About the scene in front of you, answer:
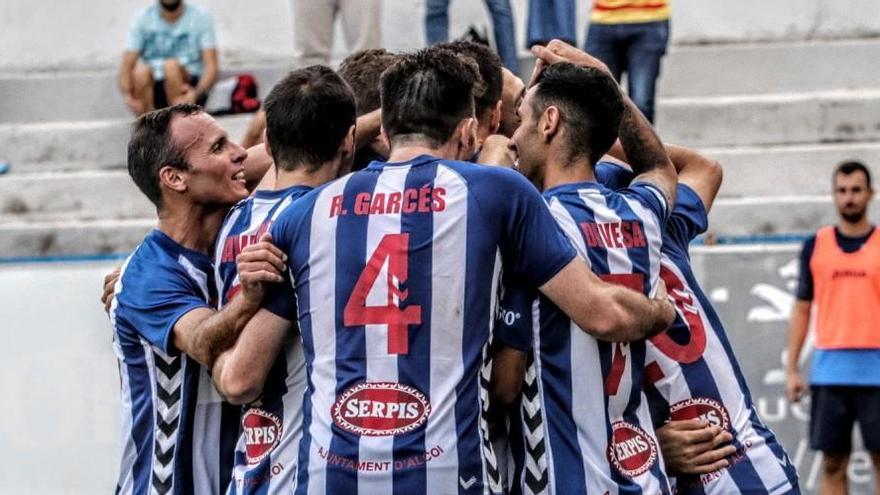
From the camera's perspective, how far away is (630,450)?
4312mm

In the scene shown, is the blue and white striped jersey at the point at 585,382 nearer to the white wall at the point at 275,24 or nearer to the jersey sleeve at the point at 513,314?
the jersey sleeve at the point at 513,314

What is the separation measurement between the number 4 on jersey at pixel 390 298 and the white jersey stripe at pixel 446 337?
0.22ft

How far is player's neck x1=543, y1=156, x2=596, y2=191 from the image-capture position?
14.5 ft

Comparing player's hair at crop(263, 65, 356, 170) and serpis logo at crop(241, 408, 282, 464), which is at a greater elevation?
player's hair at crop(263, 65, 356, 170)

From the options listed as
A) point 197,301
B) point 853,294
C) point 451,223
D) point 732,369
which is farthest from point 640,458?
point 853,294

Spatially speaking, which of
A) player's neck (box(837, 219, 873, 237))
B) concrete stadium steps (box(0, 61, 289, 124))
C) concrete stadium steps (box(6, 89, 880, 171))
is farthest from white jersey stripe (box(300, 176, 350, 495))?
concrete stadium steps (box(0, 61, 289, 124))

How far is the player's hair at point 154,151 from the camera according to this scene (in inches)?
188

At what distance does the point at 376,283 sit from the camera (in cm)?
404

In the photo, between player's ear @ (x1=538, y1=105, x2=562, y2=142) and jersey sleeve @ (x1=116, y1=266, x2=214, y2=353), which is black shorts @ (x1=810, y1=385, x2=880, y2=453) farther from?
jersey sleeve @ (x1=116, y1=266, x2=214, y2=353)

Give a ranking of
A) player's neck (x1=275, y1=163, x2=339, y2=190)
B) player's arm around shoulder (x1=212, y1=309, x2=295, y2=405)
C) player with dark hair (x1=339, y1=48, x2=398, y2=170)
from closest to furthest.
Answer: player's arm around shoulder (x1=212, y1=309, x2=295, y2=405), player's neck (x1=275, y1=163, x2=339, y2=190), player with dark hair (x1=339, y1=48, x2=398, y2=170)

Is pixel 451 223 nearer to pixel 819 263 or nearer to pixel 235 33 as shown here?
pixel 819 263

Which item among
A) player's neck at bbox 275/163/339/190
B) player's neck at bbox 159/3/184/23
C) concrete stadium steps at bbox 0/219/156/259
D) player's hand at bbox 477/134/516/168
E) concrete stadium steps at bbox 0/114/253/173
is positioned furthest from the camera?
concrete stadium steps at bbox 0/114/253/173

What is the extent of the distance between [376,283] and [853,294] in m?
5.31

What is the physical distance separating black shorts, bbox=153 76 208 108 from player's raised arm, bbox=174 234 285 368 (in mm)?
7239
